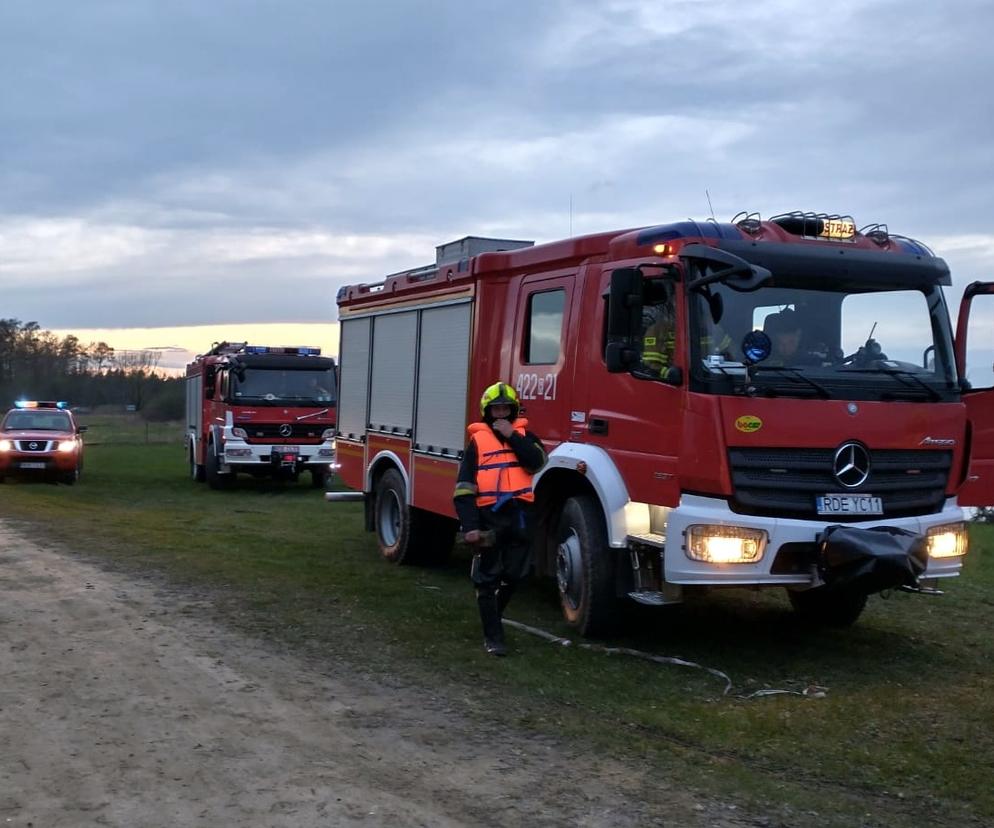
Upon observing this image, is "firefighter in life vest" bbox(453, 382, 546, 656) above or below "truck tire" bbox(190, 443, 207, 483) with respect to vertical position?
above

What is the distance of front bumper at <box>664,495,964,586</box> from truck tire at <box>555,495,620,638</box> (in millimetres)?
826

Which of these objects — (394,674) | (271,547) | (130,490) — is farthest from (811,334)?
(130,490)

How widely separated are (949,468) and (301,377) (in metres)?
16.2

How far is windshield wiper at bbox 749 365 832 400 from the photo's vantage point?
284 inches

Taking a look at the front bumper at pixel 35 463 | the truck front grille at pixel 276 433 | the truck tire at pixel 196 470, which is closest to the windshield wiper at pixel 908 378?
the truck front grille at pixel 276 433

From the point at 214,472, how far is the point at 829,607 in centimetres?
1601

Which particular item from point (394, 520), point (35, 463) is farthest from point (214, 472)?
point (394, 520)

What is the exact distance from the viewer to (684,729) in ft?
20.3

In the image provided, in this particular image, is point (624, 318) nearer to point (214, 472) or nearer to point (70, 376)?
point (214, 472)

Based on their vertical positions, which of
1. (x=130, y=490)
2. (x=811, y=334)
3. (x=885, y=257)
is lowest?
(x=130, y=490)

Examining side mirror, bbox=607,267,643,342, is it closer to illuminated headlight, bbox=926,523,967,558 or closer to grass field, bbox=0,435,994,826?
grass field, bbox=0,435,994,826

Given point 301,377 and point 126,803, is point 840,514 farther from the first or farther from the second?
point 301,377

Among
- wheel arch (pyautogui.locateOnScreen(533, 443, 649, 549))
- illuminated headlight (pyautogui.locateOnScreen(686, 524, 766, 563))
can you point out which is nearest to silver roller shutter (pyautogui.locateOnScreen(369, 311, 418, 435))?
wheel arch (pyautogui.locateOnScreen(533, 443, 649, 549))

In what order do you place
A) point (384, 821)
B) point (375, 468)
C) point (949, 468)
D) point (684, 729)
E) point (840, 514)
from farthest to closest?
point (375, 468), point (949, 468), point (840, 514), point (684, 729), point (384, 821)
